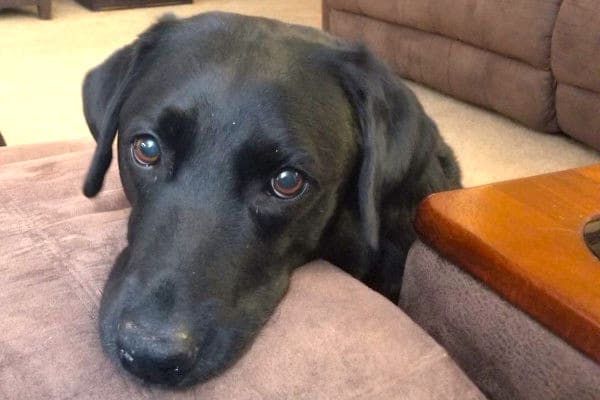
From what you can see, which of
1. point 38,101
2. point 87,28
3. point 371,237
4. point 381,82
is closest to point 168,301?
point 371,237

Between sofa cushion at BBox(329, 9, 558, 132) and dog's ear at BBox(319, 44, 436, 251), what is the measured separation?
1.43m

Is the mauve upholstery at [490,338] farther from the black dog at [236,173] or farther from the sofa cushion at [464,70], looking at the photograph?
the sofa cushion at [464,70]

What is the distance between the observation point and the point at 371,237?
112 cm

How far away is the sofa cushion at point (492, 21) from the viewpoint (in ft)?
8.79

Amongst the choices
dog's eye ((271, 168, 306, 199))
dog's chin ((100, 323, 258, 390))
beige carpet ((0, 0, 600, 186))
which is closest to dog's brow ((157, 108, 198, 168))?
dog's eye ((271, 168, 306, 199))

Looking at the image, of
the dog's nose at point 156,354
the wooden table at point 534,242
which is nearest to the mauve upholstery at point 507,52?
the wooden table at point 534,242

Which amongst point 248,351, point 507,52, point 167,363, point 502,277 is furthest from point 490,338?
point 507,52

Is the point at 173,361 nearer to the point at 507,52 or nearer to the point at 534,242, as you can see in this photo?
the point at 534,242

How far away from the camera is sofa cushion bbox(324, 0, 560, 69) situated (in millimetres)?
2679

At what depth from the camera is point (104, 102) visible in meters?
1.23

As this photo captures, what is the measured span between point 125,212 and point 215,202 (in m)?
0.34

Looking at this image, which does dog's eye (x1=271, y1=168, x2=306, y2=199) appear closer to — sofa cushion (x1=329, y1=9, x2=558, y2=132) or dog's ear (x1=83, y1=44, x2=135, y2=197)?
dog's ear (x1=83, y1=44, x2=135, y2=197)

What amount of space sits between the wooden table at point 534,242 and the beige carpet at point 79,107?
1391mm

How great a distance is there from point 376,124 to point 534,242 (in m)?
0.33
